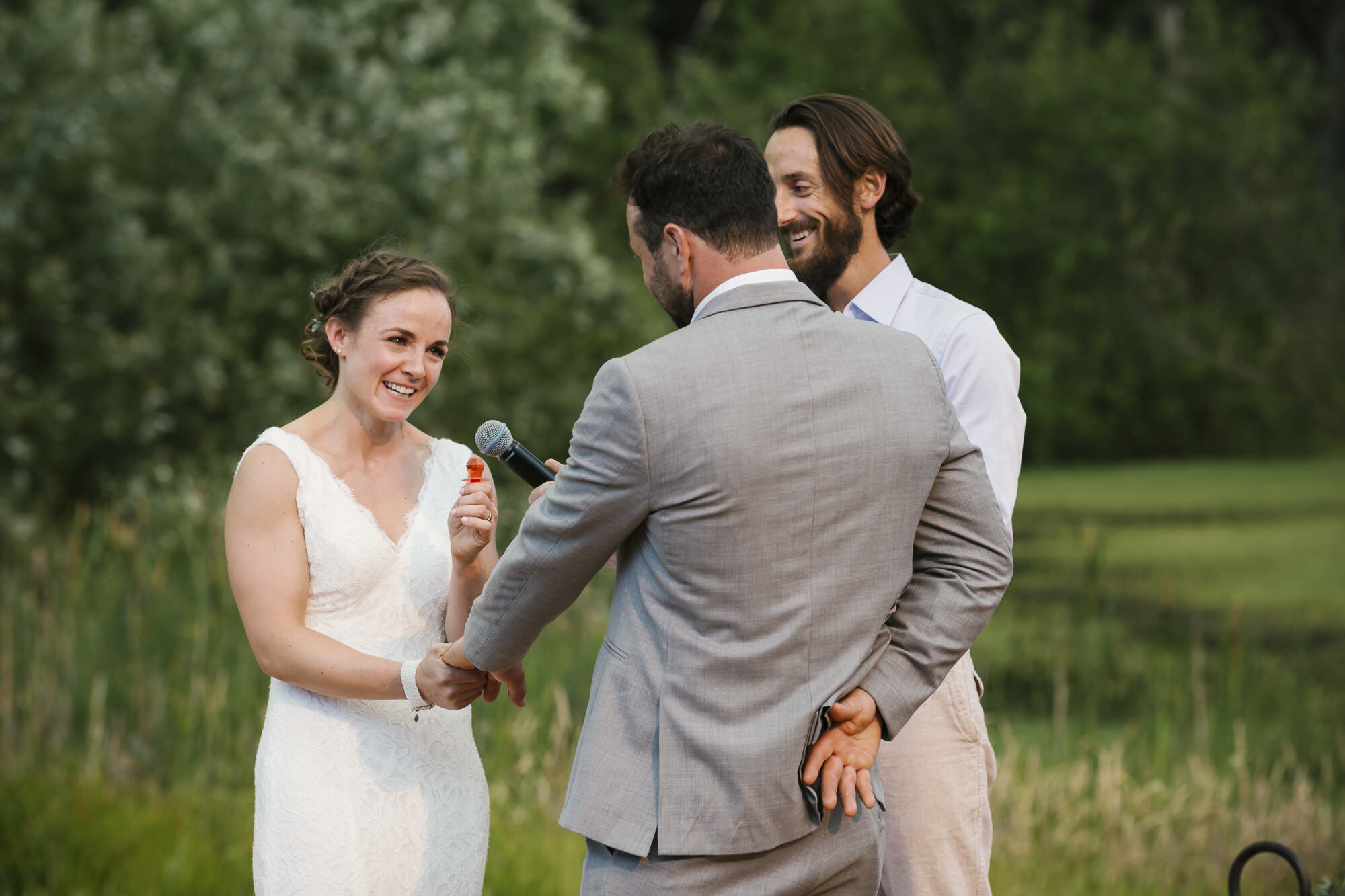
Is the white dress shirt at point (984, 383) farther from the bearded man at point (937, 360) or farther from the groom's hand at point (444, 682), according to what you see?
the groom's hand at point (444, 682)

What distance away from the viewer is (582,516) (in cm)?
193

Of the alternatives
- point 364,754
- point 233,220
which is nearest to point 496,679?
point 364,754

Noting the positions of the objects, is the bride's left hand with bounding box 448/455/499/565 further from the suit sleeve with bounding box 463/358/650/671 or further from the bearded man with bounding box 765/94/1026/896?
the bearded man with bounding box 765/94/1026/896

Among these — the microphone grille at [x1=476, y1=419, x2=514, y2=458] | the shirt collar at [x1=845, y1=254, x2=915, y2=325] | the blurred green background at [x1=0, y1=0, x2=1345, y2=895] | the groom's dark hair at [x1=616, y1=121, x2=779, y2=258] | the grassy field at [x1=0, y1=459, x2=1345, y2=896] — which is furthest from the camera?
the blurred green background at [x1=0, y1=0, x2=1345, y2=895]

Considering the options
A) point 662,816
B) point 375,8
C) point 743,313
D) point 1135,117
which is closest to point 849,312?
point 743,313

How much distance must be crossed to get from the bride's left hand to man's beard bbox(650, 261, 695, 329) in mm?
621

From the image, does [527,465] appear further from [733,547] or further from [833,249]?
[833,249]

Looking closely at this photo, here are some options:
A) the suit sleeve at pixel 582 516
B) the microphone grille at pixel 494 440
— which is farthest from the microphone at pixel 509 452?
the suit sleeve at pixel 582 516

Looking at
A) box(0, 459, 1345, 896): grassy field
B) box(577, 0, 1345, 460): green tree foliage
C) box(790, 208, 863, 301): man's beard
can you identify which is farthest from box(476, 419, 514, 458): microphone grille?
box(577, 0, 1345, 460): green tree foliage

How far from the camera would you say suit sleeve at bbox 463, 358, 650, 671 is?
1906mm

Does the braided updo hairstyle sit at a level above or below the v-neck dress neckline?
above

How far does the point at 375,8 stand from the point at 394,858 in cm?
941

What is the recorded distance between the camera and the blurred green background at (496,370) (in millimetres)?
4980

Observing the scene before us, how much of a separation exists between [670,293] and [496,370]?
8944mm
